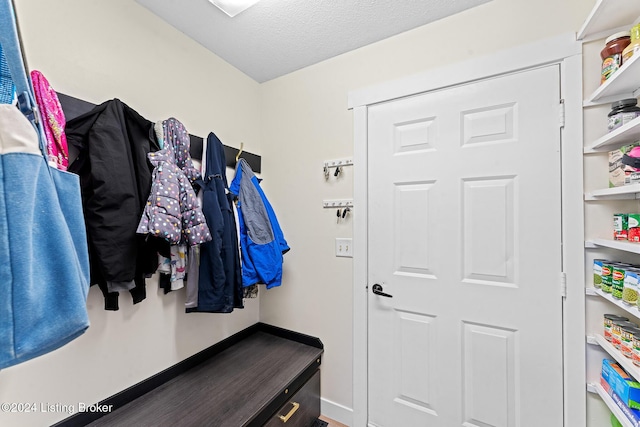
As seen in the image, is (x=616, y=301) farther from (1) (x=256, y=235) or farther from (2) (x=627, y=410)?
(1) (x=256, y=235)

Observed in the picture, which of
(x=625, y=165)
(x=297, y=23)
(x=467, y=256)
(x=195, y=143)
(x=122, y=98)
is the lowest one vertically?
(x=467, y=256)

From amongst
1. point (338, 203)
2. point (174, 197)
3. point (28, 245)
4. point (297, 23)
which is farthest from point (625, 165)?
point (174, 197)

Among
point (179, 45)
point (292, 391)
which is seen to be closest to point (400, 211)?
point (292, 391)

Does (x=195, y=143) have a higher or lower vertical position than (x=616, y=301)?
higher

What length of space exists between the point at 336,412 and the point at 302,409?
293mm

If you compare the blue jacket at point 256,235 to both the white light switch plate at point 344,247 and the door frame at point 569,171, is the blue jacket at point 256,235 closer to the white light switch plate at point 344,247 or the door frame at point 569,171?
the white light switch plate at point 344,247

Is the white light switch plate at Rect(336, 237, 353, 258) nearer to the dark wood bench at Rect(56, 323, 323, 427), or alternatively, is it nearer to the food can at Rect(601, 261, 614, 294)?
the dark wood bench at Rect(56, 323, 323, 427)

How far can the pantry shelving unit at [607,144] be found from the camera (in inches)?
38.3

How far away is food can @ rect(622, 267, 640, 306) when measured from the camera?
937 millimetres

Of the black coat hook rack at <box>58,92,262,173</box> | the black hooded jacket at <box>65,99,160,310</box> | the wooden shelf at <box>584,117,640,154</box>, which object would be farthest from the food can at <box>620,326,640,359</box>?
the black coat hook rack at <box>58,92,262,173</box>

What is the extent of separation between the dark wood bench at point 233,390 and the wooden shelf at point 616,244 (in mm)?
1626

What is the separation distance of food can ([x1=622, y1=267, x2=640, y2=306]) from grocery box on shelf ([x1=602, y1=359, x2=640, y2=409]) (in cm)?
31

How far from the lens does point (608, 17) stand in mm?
1073

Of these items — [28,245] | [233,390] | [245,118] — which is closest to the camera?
[28,245]
